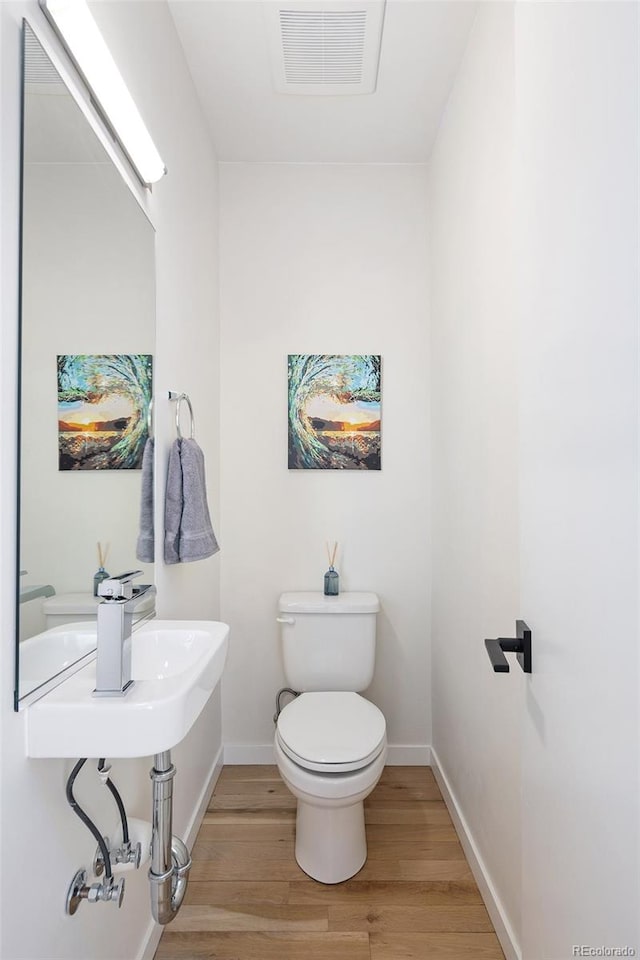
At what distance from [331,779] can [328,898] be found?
37 centimetres

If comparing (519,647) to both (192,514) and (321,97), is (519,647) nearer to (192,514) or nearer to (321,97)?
(192,514)

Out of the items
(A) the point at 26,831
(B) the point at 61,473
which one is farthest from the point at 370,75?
(A) the point at 26,831

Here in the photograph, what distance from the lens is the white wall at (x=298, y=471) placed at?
7.91 feet

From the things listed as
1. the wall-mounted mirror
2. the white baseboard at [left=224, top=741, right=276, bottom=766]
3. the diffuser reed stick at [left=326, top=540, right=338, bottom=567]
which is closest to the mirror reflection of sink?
the wall-mounted mirror

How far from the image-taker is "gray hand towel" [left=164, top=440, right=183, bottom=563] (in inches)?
63.0

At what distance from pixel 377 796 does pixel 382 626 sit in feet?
2.18

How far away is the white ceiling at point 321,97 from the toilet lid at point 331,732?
2.21 meters

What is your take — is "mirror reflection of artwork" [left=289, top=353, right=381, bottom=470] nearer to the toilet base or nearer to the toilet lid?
the toilet lid

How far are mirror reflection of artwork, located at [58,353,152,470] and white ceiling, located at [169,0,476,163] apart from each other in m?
1.14

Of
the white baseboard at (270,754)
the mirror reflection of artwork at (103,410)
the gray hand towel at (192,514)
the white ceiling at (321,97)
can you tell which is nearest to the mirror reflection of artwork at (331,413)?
the gray hand towel at (192,514)

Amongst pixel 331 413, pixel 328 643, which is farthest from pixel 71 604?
pixel 331 413

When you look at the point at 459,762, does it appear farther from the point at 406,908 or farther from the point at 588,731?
the point at 588,731

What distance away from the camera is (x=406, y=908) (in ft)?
5.16

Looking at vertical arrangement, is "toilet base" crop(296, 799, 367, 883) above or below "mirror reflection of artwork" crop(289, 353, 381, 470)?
below
